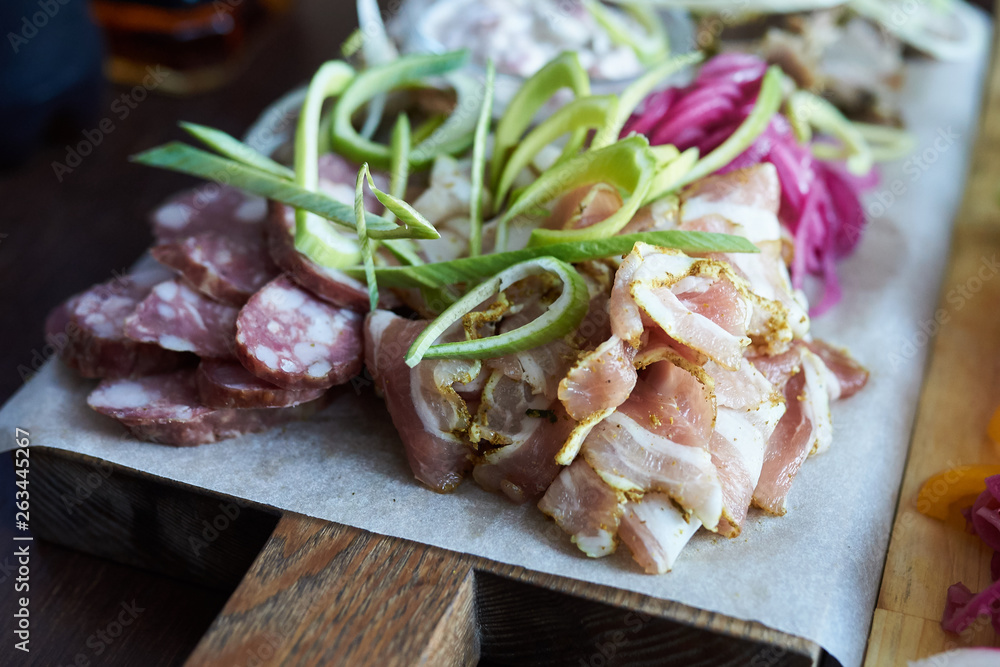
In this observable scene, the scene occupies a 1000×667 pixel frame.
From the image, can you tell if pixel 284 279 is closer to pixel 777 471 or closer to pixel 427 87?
pixel 427 87

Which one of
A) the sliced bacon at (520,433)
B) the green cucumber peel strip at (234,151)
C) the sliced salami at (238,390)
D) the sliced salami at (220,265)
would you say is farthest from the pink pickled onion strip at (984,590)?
the green cucumber peel strip at (234,151)

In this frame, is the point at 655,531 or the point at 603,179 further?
the point at 603,179

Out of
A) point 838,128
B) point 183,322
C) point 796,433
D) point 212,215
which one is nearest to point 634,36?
point 838,128

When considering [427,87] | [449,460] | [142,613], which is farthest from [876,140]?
[142,613]

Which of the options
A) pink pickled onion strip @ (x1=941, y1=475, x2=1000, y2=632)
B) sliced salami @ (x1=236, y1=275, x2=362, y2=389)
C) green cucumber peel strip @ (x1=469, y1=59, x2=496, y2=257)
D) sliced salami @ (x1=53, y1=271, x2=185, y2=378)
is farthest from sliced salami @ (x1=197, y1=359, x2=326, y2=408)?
pink pickled onion strip @ (x1=941, y1=475, x2=1000, y2=632)

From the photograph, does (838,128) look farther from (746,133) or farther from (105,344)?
(105,344)

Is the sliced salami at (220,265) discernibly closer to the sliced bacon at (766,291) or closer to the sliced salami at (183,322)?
the sliced salami at (183,322)

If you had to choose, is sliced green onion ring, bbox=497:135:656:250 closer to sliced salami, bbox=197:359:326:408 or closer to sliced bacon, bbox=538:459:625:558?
sliced bacon, bbox=538:459:625:558
